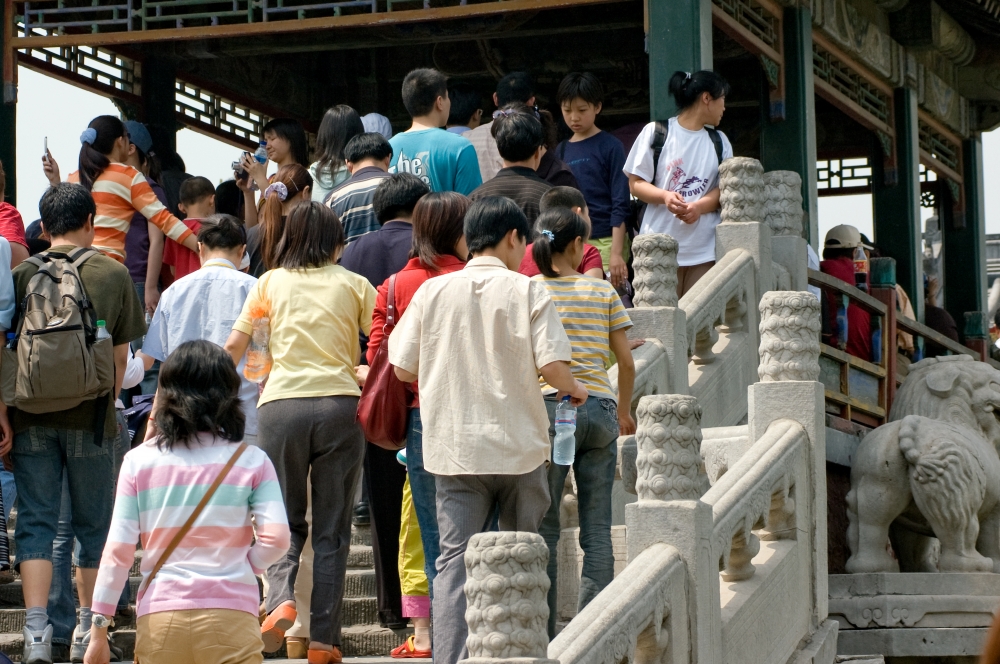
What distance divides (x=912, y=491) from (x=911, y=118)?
5991mm

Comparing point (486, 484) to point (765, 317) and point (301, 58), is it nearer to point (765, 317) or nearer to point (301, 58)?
point (765, 317)

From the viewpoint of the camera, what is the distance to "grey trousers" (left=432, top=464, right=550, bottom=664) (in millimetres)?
5043

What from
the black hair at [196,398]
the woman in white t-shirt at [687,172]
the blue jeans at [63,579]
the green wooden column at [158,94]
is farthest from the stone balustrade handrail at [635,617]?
the green wooden column at [158,94]

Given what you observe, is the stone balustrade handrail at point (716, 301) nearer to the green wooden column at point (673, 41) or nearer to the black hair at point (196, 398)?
the green wooden column at point (673, 41)

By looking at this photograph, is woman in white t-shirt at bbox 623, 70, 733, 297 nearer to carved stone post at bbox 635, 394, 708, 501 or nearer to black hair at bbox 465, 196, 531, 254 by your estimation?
carved stone post at bbox 635, 394, 708, 501

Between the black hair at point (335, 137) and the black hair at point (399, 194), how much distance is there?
1362mm

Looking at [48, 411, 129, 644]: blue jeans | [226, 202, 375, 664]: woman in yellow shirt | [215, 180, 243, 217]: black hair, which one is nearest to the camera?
[226, 202, 375, 664]: woman in yellow shirt

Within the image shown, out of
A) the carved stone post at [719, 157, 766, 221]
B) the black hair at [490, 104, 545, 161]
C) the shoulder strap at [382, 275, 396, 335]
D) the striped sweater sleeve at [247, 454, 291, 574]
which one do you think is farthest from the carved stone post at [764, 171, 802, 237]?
the striped sweater sleeve at [247, 454, 291, 574]

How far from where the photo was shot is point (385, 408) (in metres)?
5.41

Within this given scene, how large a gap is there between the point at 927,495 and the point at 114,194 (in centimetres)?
424

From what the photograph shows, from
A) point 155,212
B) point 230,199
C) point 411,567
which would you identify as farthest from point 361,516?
point 230,199

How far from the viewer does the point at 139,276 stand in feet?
27.1

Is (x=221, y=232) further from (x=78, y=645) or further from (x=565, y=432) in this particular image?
(x=565, y=432)

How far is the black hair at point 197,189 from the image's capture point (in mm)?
8344
